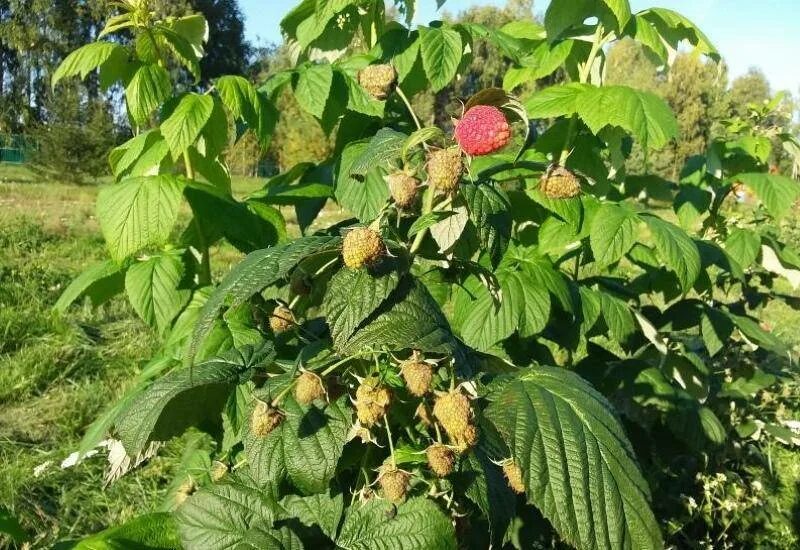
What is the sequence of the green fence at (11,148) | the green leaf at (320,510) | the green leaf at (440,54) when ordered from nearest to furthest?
the green leaf at (320,510) < the green leaf at (440,54) < the green fence at (11,148)

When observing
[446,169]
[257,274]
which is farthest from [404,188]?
[257,274]

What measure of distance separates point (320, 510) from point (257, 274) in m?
0.37

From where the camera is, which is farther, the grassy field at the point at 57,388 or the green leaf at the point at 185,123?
the grassy field at the point at 57,388

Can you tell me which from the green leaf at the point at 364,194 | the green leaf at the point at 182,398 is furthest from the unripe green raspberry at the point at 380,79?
the green leaf at the point at 182,398

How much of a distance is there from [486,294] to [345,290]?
2.20ft

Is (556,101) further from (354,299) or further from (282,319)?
(354,299)

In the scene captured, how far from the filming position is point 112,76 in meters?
1.69

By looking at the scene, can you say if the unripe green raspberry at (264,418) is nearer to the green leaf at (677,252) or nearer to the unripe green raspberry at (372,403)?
the unripe green raspberry at (372,403)

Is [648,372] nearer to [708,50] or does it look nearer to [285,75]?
[708,50]

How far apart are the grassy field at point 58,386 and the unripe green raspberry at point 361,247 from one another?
140cm

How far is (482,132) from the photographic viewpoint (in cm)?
88

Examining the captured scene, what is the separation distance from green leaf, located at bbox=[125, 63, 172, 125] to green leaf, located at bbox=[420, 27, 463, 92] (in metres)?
0.57

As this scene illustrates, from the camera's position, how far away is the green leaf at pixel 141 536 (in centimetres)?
101

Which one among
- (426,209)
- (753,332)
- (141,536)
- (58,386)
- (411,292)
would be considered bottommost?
(58,386)
